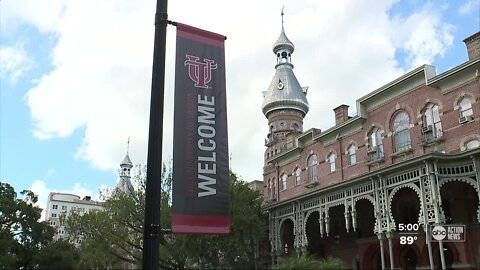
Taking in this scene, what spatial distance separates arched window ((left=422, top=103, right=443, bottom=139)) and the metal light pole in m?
22.0

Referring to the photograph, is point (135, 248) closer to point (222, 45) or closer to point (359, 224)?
point (359, 224)

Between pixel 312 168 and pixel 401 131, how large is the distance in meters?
9.05

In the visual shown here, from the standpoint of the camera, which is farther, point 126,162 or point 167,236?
point 126,162

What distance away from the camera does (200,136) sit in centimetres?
912

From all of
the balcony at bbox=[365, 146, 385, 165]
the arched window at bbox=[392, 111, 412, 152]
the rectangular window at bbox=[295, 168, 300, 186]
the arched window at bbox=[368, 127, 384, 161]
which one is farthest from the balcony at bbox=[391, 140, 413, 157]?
the rectangular window at bbox=[295, 168, 300, 186]

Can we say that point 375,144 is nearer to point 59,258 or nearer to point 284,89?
point 59,258

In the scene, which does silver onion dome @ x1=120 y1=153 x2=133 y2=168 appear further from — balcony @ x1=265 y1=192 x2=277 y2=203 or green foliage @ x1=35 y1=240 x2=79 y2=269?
green foliage @ x1=35 y1=240 x2=79 y2=269

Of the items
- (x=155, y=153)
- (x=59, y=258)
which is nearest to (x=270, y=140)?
(x=59, y=258)

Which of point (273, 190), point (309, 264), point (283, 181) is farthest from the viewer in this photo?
point (273, 190)

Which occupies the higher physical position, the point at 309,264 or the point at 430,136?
the point at 430,136

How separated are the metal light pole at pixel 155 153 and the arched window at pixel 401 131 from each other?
23.2m

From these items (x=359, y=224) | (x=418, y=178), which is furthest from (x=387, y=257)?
(x=418, y=178)

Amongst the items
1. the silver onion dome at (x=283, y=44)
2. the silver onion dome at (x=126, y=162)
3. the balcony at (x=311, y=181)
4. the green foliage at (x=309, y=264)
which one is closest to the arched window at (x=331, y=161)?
the balcony at (x=311, y=181)

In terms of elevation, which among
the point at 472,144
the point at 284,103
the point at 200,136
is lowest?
the point at 200,136
